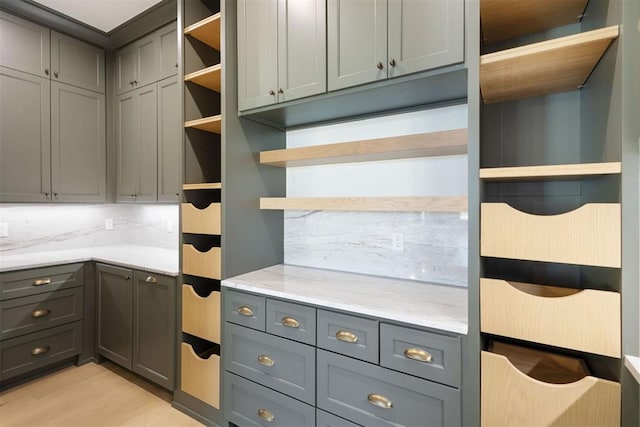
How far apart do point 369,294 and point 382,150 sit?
729 mm

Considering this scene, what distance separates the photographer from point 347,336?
1.38 metres

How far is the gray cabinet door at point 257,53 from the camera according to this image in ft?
5.61

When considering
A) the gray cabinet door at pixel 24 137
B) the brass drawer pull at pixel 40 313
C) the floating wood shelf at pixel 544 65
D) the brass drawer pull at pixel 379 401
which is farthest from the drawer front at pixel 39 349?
the floating wood shelf at pixel 544 65

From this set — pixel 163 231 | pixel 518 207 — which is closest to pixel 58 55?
pixel 163 231

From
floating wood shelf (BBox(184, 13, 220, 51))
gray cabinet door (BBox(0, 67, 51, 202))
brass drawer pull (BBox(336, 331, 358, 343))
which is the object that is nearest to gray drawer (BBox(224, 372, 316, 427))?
brass drawer pull (BBox(336, 331, 358, 343))

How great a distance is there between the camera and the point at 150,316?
216cm

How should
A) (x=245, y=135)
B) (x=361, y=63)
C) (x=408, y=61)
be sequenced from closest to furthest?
(x=408, y=61) → (x=361, y=63) → (x=245, y=135)

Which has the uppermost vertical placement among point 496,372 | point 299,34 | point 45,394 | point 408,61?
point 299,34

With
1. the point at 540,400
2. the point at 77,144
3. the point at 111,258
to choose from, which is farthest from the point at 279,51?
the point at 77,144

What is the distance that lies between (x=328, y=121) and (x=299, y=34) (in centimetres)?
57

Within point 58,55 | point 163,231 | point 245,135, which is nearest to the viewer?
point 245,135

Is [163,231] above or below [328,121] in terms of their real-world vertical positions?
below

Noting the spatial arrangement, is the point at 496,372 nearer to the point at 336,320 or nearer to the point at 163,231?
the point at 336,320

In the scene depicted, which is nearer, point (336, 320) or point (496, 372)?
point (496, 372)
